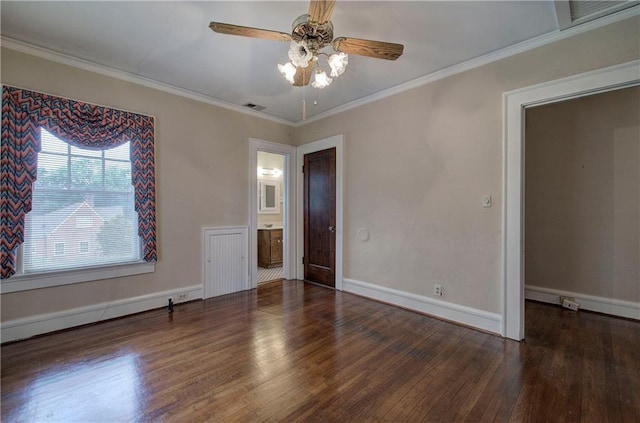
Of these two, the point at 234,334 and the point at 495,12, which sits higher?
the point at 495,12

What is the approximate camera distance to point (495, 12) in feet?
7.26

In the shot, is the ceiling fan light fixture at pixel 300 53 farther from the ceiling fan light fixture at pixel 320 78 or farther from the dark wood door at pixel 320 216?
the dark wood door at pixel 320 216

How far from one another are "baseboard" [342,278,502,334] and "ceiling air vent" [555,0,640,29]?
267 cm

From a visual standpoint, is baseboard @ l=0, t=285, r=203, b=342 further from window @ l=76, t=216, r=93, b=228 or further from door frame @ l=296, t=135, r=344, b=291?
door frame @ l=296, t=135, r=344, b=291

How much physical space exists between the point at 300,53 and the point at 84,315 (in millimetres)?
3441

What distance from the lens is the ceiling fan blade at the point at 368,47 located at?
1.94 metres

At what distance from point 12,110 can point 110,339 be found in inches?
91.2

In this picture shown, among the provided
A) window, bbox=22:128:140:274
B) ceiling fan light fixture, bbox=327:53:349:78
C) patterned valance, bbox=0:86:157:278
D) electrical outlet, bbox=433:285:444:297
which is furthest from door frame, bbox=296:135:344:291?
window, bbox=22:128:140:274

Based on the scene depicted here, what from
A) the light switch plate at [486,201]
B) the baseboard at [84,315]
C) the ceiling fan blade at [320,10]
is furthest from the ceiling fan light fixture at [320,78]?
the baseboard at [84,315]

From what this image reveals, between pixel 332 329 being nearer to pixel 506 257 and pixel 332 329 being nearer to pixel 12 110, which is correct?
pixel 506 257

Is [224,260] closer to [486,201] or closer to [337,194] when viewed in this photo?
[337,194]

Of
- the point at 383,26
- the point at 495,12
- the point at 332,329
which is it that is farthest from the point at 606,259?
the point at 383,26

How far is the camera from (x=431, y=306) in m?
3.30

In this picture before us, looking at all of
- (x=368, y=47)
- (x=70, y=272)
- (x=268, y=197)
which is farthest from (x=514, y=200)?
(x=268, y=197)
